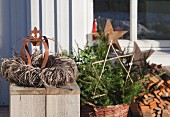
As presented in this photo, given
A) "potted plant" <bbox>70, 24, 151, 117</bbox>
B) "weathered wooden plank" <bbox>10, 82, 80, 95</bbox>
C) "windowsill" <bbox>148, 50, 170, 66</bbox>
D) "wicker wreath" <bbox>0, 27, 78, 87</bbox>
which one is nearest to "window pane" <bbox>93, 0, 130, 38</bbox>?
"windowsill" <bbox>148, 50, 170, 66</bbox>

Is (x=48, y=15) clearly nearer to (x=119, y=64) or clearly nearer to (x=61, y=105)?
(x=119, y=64)

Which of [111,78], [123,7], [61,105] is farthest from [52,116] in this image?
[123,7]

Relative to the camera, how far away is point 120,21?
223 inches

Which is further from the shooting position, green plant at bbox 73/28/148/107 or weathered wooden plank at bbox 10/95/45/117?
green plant at bbox 73/28/148/107

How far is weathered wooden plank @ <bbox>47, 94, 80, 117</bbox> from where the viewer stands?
12.5 feet

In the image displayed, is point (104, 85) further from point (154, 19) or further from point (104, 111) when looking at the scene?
point (154, 19)

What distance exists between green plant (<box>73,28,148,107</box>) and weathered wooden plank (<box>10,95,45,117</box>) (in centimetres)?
83

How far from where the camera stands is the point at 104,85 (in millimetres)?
4672

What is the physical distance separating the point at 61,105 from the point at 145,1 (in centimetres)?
218

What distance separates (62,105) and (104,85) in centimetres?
90

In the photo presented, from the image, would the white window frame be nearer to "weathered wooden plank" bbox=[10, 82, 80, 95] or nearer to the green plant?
the green plant

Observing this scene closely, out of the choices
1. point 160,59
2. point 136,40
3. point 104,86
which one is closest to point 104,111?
point 104,86

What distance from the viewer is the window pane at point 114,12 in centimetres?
555

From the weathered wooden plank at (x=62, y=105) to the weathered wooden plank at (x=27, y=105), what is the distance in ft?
0.18
